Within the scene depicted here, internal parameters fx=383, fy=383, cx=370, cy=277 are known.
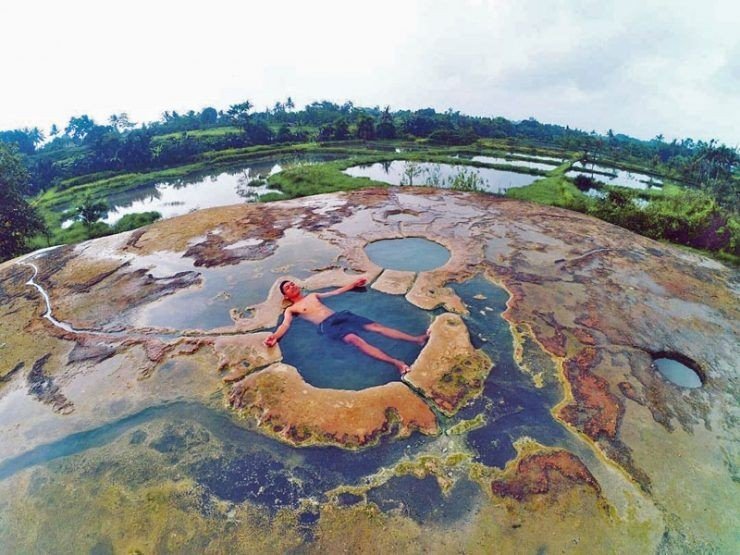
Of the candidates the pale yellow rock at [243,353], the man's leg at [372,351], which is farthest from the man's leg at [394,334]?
the pale yellow rock at [243,353]

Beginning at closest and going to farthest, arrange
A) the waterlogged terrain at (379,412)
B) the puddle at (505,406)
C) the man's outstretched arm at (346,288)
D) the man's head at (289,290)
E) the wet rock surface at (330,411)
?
the waterlogged terrain at (379,412)
the puddle at (505,406)
the wet rock surface at (330,411)
the man's head at (289,290)
the man's outstretched arm at (346,288)

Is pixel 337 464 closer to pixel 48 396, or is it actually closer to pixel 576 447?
pixel 576 447

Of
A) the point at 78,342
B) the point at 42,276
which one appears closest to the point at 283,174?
the point at 42,276

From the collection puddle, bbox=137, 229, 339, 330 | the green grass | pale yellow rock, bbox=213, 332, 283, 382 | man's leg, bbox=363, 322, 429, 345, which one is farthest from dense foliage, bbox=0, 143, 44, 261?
man's leg, bbox=363, 322, 429, 345

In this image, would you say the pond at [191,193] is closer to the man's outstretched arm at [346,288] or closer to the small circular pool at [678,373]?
the man's outstretched arm at [346,288]

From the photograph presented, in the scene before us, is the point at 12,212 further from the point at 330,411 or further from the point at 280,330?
the point at 330,411

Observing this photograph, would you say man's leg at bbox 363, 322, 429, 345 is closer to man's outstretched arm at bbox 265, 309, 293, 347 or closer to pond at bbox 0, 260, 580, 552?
pond at bbox 0, 260, 580, 552

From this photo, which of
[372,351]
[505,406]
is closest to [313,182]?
[372,351]

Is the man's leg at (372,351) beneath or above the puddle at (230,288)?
above

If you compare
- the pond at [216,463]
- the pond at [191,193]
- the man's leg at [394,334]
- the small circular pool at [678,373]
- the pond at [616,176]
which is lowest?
the pond at [191,193]
